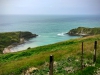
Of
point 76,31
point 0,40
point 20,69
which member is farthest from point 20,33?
point 20,69

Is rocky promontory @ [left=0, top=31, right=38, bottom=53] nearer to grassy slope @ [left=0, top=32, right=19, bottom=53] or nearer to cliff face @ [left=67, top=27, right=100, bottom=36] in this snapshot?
grassy slope @ [left=0, top=32, right=19, bottom=53]

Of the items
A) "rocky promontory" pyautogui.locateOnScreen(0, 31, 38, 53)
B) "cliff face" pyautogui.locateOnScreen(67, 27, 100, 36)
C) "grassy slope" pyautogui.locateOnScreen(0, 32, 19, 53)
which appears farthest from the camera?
"cliff face" pyautogui.locateOnScreen(67, 27, 100, 36)

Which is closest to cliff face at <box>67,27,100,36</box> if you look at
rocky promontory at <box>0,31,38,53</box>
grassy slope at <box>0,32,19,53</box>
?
rocky promontory at <box>0,31,38,53</box>

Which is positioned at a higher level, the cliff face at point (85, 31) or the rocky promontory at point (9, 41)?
the cliff face at point (85, 31)

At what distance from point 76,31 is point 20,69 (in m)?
153

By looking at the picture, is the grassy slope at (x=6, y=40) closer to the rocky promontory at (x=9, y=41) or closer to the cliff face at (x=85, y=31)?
the rocky promontory at (x=9, y=41)

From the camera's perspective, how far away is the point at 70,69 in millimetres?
21984

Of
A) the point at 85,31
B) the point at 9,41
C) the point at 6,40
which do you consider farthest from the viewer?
the point at 85,31

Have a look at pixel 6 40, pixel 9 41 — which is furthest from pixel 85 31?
pixel 6 40

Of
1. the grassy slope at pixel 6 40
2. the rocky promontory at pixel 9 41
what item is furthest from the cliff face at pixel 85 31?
the grassy slope at pixel 6 40

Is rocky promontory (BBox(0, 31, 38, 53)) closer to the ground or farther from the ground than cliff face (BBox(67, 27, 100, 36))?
closer to the ground

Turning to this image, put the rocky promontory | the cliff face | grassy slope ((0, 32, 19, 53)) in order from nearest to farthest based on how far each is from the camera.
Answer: the rocky promontory
grassy slope ((0, 32, 19, 53))
the cliff face

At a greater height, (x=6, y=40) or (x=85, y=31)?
(x=85, y=31)

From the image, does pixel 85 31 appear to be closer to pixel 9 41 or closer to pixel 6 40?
pixel 9 41
